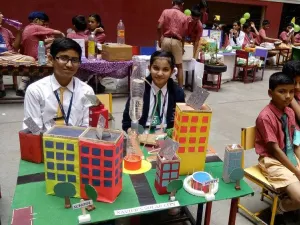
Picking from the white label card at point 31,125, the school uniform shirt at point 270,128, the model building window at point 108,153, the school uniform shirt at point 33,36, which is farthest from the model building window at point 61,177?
the school uniform shirt at point 33,36

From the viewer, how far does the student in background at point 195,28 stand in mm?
5684

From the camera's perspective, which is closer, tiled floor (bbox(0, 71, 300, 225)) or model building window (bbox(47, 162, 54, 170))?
model building window (bbox(47, 162, 54, 170))

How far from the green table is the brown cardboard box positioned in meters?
3.22

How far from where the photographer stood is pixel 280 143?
2.15 m

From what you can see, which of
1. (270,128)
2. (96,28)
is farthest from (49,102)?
(96,28)

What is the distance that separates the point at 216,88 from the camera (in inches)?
239

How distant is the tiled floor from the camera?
8.24 feet

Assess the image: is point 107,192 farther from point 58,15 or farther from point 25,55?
point 58,15

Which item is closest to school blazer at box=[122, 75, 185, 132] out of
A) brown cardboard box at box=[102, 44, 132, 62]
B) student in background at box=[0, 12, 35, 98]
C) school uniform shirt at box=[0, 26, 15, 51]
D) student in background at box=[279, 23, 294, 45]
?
brown cardboard box at box=[102, 44, 132, 62]

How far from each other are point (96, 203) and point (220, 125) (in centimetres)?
321

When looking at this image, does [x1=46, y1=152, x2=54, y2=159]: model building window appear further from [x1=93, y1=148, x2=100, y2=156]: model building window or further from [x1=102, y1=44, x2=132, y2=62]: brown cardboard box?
[x1=102, y1=44, x2=132, y2=62]: brown cardboard box

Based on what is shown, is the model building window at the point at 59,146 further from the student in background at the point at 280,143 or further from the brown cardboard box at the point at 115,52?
the brown cardboard box at the point at 115,52

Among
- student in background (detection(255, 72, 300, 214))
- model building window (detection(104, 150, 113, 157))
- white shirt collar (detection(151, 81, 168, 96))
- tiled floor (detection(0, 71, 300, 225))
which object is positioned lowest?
tiled floor (detection(0, 71, 300, 225))

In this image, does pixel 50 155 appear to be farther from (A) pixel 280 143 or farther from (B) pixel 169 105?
(A) pixel 280 143
